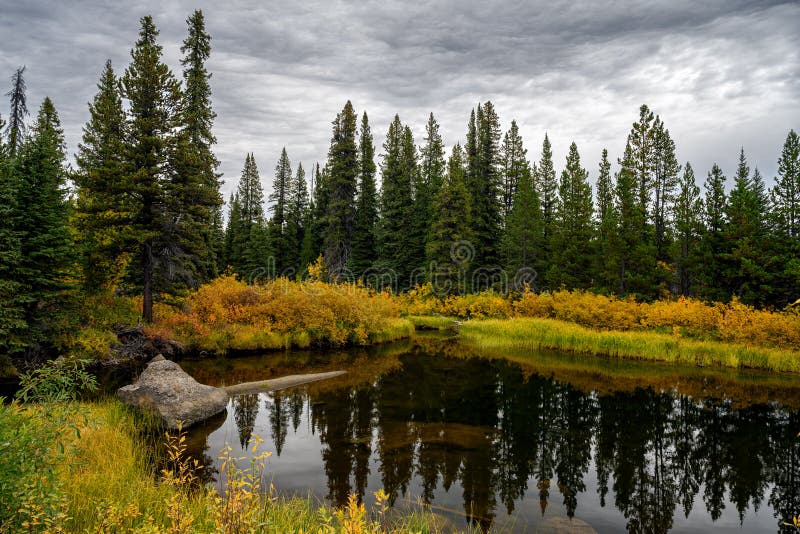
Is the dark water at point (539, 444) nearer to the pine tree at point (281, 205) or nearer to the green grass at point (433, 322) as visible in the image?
the green grass at point (433, 322)

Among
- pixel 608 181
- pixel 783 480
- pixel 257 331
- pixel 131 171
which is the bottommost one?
pixel 783 480

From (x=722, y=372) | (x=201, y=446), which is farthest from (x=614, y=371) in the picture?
(x=201, y=446)

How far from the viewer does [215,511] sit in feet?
12.6

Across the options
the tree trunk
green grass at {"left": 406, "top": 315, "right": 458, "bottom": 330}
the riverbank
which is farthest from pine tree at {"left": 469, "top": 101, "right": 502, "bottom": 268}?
the riverbank

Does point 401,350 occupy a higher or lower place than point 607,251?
lower

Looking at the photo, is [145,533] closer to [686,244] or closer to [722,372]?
[722,372]

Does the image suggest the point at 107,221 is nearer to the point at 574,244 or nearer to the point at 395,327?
the point at 395,327

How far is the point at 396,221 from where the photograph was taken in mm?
48844

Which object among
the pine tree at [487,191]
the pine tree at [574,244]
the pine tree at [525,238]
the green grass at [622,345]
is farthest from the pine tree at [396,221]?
the green grass at [622,345]

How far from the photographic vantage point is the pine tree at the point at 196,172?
22594 millimetres

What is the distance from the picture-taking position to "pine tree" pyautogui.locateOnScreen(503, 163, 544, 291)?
39.8 meters

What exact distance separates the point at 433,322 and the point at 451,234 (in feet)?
26.4

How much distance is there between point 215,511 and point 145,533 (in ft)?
1.83

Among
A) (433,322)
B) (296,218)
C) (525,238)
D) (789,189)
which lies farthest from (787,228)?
(296,218)
